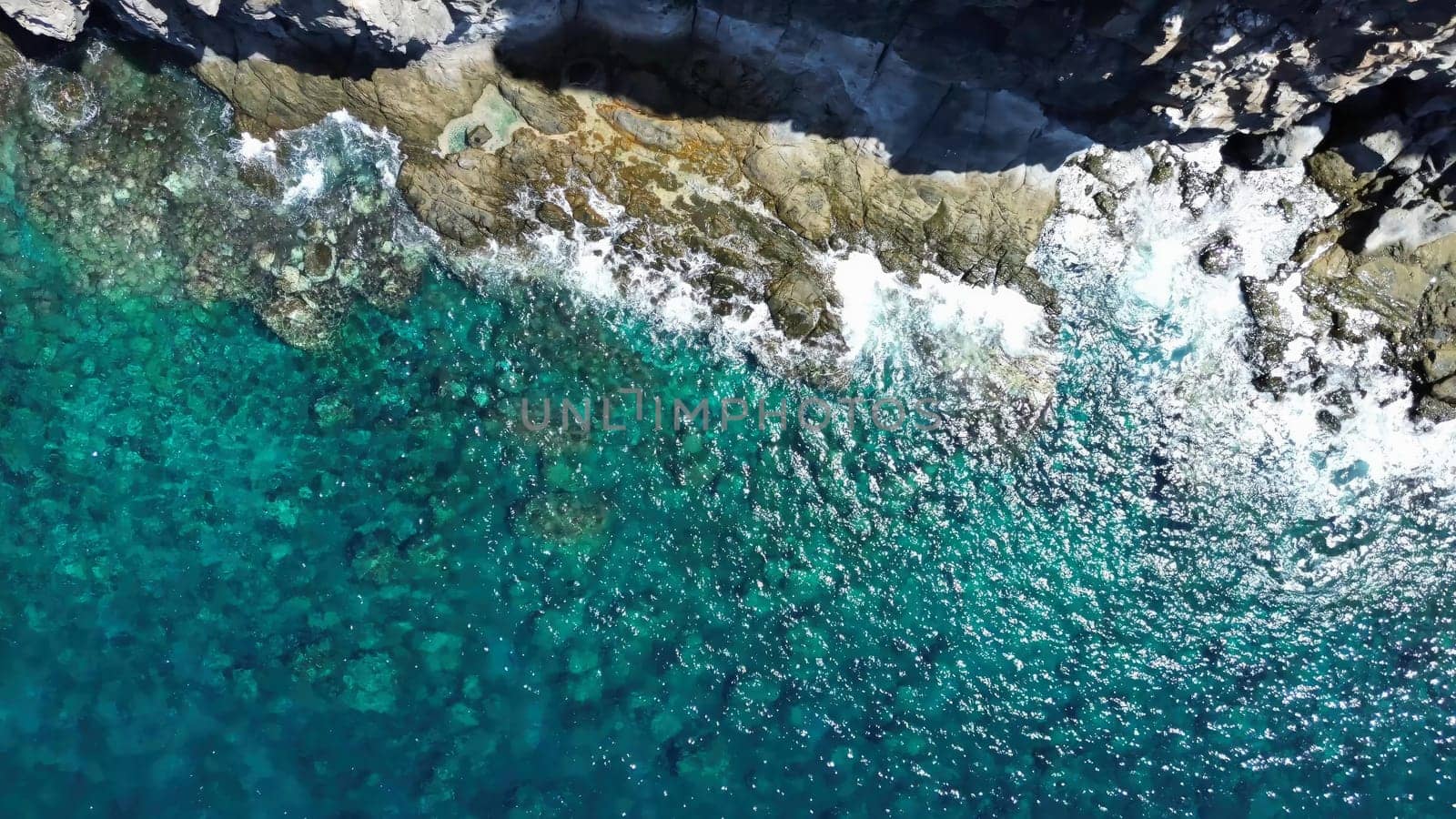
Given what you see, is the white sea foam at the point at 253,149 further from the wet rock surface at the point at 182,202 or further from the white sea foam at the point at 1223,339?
the white sea foam at the point at 1223,339

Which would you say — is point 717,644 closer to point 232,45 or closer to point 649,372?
point 649,372

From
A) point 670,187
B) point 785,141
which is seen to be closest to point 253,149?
point 670,187

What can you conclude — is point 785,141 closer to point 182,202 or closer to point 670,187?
point 670,187

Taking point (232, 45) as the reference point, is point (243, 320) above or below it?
below

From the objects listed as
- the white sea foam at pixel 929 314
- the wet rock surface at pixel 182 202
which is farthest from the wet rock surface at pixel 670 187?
the wet rock surface at pixel 182 202

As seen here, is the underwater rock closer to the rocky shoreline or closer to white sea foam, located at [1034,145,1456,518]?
the rocky shoreline

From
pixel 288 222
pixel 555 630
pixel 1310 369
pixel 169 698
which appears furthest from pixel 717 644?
pixel 1310 369
